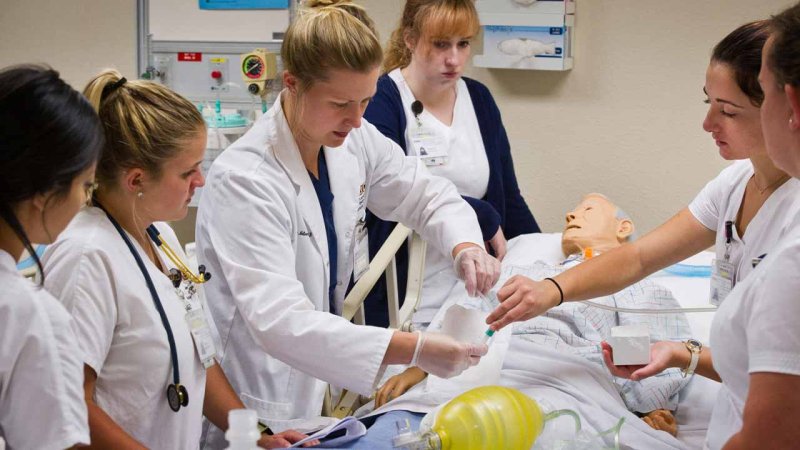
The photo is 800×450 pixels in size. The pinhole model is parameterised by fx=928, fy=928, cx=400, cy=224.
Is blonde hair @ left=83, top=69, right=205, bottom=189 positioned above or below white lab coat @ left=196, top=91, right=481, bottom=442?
above

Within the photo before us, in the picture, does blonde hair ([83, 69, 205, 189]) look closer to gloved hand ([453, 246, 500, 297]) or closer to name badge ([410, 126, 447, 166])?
gloved hand ([453, 246, 500, 297])

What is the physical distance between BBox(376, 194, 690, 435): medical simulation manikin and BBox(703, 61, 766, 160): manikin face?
625mm

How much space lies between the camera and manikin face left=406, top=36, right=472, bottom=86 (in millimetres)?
3221

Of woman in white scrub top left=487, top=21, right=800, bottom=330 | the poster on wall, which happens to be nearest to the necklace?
woman in white scrub top left=487, top=21, right=800, bottom=330

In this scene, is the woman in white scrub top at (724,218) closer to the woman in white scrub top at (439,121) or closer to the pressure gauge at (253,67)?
the woman in white scrub top at (439,121)

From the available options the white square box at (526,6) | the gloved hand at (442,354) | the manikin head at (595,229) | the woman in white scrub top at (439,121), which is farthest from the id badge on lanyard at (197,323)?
the white square box at (526,6)

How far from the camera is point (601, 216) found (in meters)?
3.43

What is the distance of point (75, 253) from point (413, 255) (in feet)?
4.88

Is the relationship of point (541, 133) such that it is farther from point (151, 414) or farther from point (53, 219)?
point (53, 219)

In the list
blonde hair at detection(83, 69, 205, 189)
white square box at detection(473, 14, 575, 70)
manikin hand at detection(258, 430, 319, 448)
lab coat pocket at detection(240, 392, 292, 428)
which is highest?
white square box at detection(473, 14, 575, 70)

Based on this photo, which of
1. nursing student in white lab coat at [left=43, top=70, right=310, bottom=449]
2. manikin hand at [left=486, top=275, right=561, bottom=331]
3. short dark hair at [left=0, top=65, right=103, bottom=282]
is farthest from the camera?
manikin hand at [left=486, top=275, right=561, bottom=331]

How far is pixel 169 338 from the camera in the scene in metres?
1.63

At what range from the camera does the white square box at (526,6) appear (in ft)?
13.0

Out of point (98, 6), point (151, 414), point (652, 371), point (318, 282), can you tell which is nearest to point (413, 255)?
point (318, 282)
